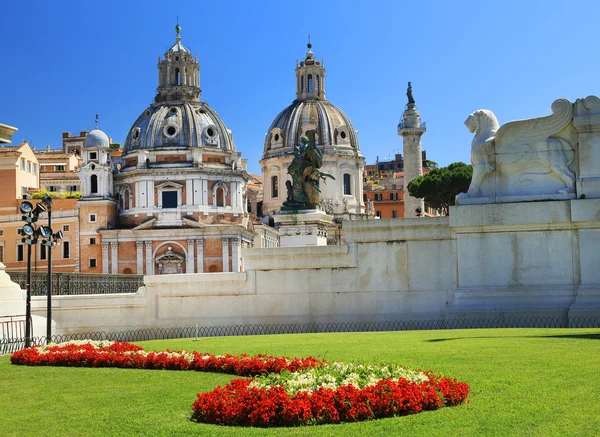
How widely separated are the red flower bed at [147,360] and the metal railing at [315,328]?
3536 mm

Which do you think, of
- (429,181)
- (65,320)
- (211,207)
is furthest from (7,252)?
(65,320)

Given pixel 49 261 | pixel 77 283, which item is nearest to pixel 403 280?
pixel 49 261

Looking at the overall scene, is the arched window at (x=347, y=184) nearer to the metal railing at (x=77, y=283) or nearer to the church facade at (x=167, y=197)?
the church facade at (x=167, y=197)

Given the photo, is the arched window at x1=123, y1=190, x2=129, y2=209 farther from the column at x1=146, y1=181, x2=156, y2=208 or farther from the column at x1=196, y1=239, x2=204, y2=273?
the column at x1=196, y1=239, x2=204, y2=273

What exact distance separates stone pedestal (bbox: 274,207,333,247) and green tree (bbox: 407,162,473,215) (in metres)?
51.9

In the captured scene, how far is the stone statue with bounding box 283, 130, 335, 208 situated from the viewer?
34875 millimetres

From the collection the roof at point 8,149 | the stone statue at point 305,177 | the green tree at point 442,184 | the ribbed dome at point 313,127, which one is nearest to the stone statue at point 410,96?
the green tree at point 442,184

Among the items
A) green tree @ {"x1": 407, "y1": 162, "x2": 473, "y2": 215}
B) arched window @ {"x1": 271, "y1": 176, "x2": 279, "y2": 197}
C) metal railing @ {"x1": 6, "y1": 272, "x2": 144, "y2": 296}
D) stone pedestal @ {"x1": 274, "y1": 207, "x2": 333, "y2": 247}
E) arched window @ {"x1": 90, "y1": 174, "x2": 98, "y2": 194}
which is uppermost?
arched window @ {"x1": 271, "y1": 176, "x2": 279, "y2": 197}

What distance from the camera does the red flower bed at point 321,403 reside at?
366 inches

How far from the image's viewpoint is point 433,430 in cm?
868

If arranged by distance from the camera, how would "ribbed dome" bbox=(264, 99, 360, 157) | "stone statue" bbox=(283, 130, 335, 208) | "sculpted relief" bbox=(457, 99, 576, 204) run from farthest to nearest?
"ribbed dome" bbox=(264, 99, 360, 157) < "stone statue" bbox=(283, 130, 335, 208) < "sculpted relief" bbox=(457, 99, 576, 204)

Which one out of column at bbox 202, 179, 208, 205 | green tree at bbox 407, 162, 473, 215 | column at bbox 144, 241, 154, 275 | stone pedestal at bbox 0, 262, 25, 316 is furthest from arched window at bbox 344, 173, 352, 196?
stone pedestal at bbox 0, 262, 25, 316

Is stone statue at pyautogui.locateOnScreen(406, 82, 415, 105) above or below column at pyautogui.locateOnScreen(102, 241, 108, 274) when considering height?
above

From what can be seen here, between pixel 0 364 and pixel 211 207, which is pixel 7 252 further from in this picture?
pixel 0 364
